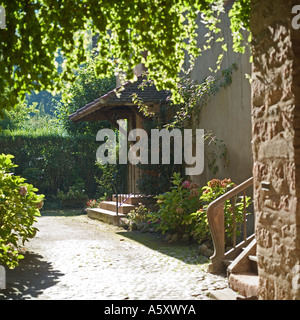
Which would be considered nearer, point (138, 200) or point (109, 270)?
point (109, 270)

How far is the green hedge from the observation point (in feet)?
56.7

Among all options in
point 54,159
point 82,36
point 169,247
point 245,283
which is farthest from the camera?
point 54,159

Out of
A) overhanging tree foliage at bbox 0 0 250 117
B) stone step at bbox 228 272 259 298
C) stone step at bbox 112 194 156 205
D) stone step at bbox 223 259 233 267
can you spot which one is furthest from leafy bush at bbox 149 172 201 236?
overhanging tree foliage at bbox 0 0 250 117

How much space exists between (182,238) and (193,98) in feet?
11.1

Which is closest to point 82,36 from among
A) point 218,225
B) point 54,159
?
point 218,225

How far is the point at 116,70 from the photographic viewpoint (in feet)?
13.4

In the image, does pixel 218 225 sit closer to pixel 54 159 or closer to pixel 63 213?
pixel 63 213

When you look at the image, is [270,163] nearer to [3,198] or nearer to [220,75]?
[3,198]

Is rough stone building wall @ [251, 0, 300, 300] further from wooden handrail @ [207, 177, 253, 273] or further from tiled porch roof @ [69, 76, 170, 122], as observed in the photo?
tiled porch roof @ [69, 76, 170, 122]

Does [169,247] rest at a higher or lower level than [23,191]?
lower

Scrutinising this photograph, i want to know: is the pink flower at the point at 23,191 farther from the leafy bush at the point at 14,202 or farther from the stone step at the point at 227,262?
the stone step at the point at 227,262

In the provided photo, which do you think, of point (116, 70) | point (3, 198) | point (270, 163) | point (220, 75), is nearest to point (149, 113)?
point (220, 75)

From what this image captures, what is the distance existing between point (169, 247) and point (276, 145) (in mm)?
5483

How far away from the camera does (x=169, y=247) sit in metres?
8.44
